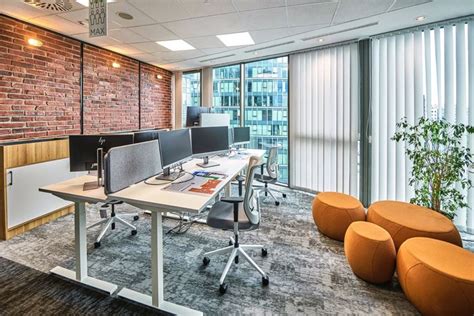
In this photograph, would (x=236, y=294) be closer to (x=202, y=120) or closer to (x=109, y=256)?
(x=109, y=256)

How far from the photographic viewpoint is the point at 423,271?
179 cm

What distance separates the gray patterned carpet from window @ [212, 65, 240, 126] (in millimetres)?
3145

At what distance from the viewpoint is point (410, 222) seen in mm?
2465

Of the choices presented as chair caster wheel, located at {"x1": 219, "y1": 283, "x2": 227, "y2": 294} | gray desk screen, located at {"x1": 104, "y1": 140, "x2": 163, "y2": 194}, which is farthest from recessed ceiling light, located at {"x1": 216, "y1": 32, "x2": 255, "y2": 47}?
chair caster wheel, located at {"x1": 219, "y1": 283, "x2": 227, "y2": 294}

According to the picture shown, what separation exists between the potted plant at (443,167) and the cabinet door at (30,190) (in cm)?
456

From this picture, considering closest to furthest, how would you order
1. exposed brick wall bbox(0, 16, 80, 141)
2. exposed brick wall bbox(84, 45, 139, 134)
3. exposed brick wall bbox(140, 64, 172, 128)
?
exposed brick wall bbox(0, 16, 80, 141) → exposed brick wall bbox(84, 45, 139, 134) → exposed brick wall bbox(140, 64, 172, 128)

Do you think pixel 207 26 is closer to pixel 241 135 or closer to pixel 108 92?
pixel 241 135

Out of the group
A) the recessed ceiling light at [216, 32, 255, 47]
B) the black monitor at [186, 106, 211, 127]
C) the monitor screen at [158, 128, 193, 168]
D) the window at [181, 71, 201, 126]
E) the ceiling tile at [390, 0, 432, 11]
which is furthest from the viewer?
the window at [181, 71, 201, 126]

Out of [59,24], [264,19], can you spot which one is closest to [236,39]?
[264,19]

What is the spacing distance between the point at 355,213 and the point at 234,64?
4.24 metres

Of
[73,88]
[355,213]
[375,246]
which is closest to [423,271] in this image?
[375,246]

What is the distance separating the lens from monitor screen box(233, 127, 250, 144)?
5.13 meters

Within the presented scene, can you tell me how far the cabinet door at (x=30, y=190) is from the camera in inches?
122

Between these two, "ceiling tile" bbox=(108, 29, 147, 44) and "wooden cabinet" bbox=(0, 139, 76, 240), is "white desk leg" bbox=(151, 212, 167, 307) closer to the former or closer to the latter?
"wooden cabinet" bbox=(0, 139, 76, 240)
